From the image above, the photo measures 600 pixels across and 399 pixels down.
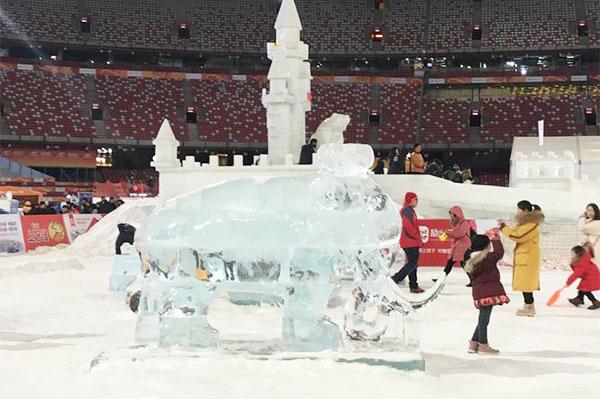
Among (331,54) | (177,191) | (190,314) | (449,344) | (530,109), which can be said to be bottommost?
(449,344)

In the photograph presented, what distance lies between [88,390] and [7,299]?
604 centimetres

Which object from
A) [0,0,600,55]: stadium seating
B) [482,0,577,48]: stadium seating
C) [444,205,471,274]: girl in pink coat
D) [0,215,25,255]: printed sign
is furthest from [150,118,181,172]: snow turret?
[482,0,577,48]: stadium seating

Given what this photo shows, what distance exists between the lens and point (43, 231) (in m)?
19.1

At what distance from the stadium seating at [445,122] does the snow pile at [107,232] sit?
24.7 m

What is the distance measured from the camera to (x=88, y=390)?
5156mm

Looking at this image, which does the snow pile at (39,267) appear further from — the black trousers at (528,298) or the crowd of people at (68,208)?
the black trousers at (528,298)

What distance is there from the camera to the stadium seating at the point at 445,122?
138 feet

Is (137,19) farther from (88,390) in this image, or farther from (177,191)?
(88,390)

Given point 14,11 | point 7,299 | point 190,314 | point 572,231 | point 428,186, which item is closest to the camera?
point 190,314

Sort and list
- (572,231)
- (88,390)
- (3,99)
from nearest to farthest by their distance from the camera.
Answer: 1. (88,390)
2. (572,231)
3. (3,99)

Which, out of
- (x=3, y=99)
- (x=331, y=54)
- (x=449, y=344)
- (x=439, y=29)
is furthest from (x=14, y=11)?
(x=449, y=344)

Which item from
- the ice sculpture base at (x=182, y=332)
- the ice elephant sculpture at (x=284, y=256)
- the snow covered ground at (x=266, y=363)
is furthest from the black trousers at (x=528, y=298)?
the ice sculpture base at (x=182, y=332)

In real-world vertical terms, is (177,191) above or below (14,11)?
below

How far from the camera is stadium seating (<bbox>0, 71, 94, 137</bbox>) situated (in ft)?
133
